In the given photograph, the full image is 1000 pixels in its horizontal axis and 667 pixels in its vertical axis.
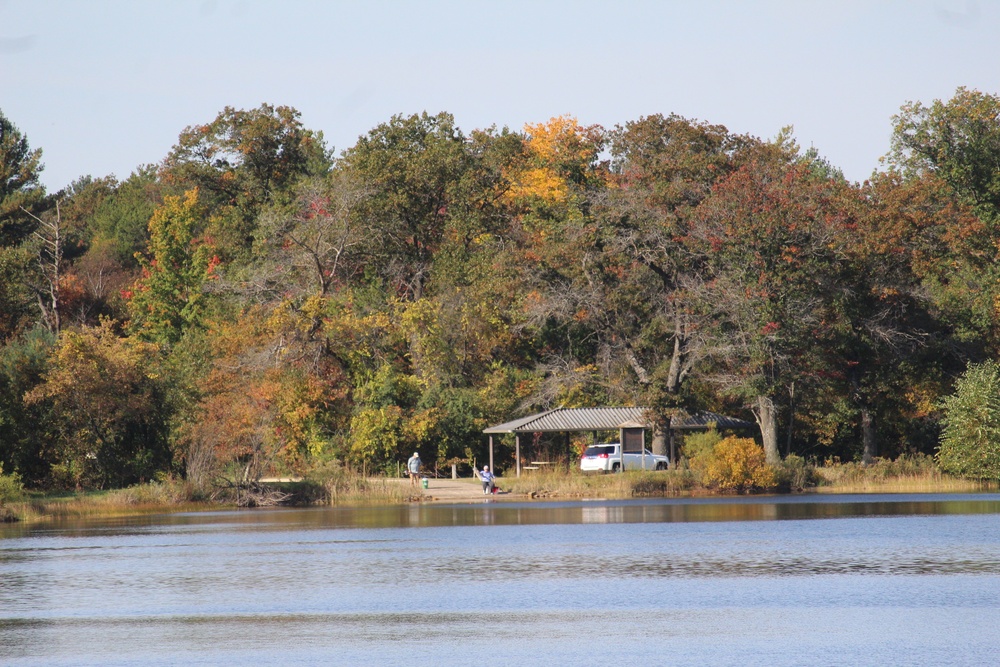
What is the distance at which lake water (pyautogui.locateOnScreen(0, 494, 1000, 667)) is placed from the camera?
64.2ft

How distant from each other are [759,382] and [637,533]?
21.3 meters

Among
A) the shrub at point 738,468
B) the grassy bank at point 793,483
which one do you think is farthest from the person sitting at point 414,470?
the shrub at point 738,468

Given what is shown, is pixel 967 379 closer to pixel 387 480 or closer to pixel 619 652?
pixel 387 480

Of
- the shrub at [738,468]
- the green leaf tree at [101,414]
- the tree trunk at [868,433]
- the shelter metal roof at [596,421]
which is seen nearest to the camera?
the green leaf tree at [101,414]

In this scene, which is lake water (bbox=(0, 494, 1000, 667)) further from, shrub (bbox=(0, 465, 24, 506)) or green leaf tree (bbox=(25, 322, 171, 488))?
green leaf tree (bbox=(25, 322, 171, 488))

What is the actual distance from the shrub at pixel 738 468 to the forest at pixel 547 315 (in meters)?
3.01

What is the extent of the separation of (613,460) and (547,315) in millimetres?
7349

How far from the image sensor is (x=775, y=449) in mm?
58375

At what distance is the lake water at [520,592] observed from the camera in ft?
64.2

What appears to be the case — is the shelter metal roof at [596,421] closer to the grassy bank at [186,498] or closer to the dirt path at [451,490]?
the dirt path at [451,490]

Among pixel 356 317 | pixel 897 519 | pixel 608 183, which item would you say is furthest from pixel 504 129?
pixel 897 519

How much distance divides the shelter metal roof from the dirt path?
3.05 m

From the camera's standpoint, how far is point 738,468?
54.1 metres

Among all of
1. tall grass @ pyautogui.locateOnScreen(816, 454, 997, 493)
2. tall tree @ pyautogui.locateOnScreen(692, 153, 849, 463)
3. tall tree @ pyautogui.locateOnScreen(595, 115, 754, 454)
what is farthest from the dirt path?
tall grass @ pyautogui.locateOnScreen(816, 454, 997, 493)
